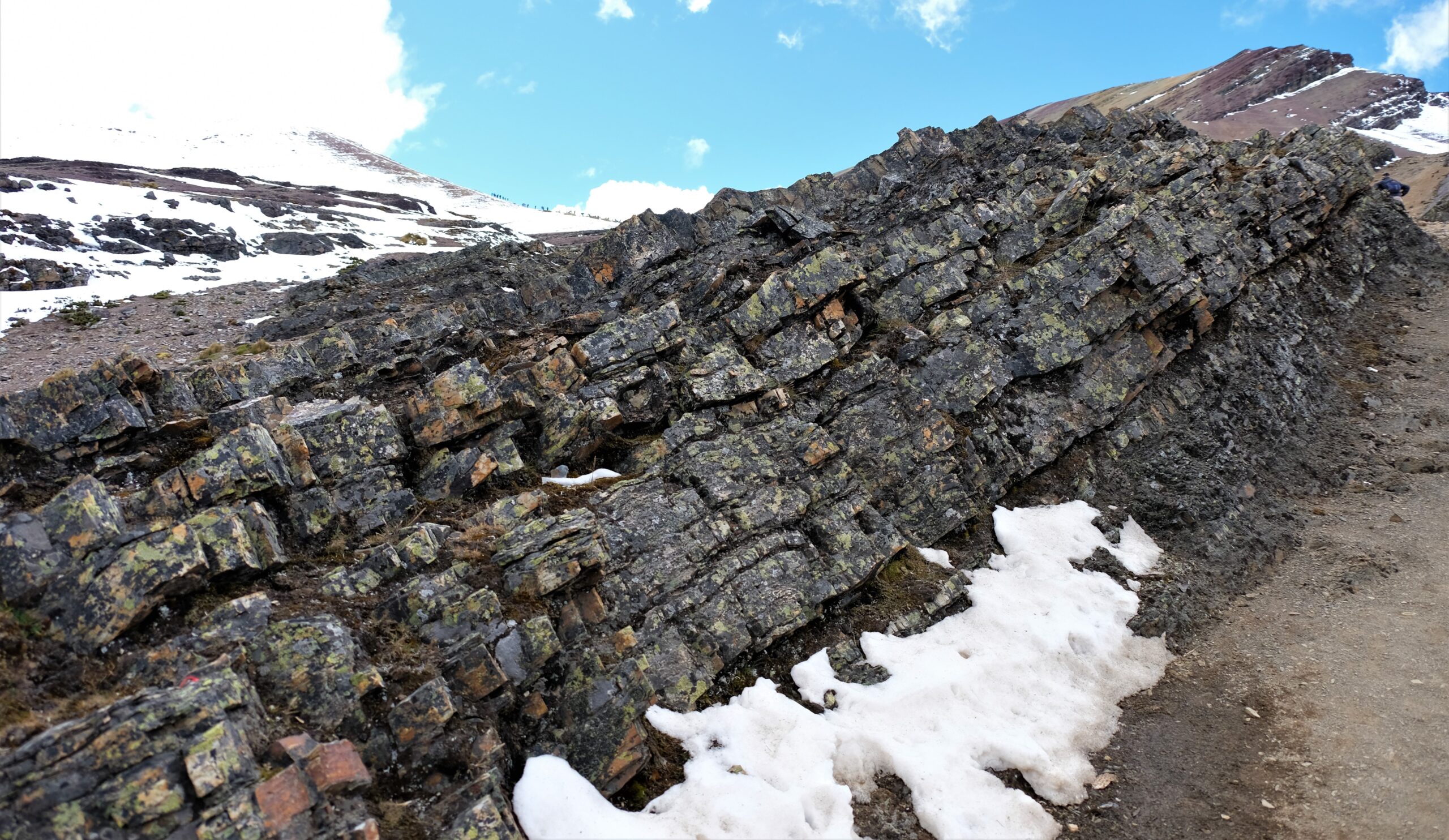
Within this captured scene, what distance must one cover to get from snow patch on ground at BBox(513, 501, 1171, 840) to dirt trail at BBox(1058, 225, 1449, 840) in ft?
2.82

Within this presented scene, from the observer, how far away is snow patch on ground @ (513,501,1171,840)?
35.4 ft

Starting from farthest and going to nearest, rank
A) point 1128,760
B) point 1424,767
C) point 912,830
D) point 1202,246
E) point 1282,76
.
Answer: point 1282,76
point 1202,246
point 1128,760
point 1424,767
point 912,830

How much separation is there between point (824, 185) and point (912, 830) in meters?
30.2

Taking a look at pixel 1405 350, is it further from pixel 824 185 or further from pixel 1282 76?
pixel 1282 76

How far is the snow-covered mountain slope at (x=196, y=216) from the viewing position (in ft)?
137

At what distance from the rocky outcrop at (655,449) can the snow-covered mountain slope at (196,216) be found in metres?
18.8

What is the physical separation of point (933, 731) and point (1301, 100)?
17151 centimetres

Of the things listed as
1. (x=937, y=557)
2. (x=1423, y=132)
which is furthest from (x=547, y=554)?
(x=1423, y=132)

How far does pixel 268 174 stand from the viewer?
96.2m

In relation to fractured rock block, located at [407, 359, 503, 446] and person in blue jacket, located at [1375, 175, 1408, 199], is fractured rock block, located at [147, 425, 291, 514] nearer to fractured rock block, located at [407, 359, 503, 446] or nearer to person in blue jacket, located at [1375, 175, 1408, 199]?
fractured rock block, located at [407, 359, 503, 446]

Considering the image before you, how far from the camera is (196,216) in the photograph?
55.6 m

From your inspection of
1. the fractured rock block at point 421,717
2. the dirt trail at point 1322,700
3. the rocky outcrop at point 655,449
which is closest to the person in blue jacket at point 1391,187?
the rocky outcrop at point 655,449

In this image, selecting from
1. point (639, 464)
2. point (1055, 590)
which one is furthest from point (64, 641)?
point (1055, 590)

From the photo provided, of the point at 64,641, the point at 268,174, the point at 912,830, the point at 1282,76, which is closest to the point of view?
the point at 64,641
